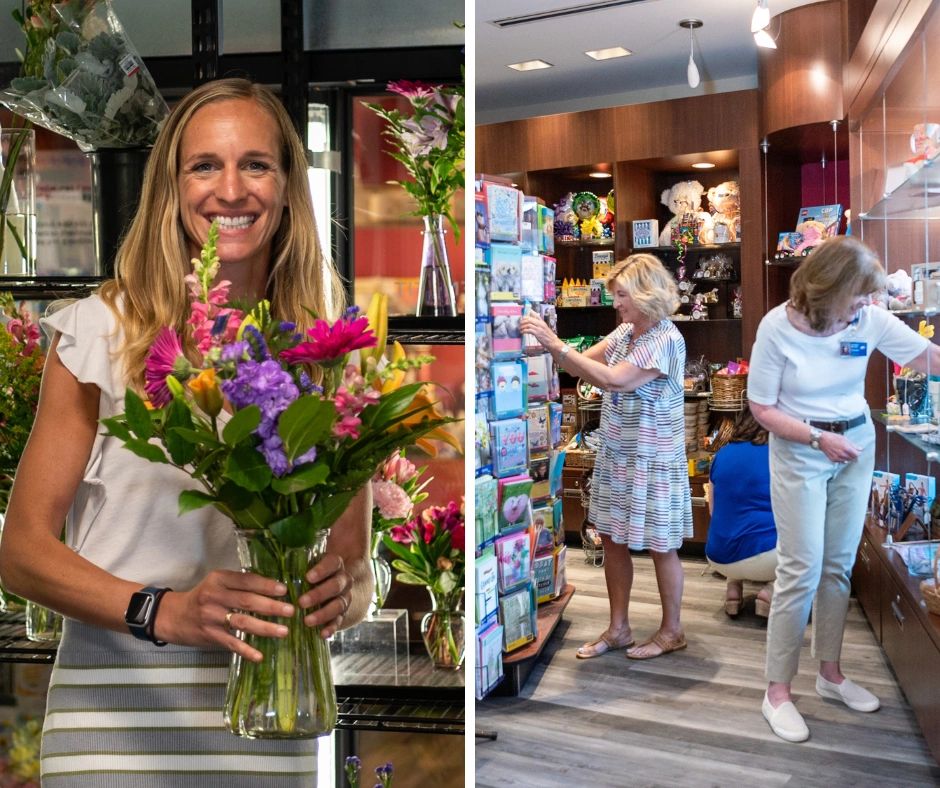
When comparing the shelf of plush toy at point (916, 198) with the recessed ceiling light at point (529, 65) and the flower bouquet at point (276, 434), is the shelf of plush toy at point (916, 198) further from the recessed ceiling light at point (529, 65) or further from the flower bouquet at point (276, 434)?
the recessed ceiling light at point (529, 65)

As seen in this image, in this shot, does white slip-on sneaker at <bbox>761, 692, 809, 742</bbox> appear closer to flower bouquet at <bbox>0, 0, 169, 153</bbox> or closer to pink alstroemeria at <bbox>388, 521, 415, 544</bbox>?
pink alstroemeria at <bbox>388, 521, 415, 544</bbox>

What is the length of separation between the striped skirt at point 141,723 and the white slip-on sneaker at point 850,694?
2.92 metres

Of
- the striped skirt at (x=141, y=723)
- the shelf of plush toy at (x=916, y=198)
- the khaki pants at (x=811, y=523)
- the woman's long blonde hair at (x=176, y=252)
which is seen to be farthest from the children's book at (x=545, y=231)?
the striped skirt at (x=141, y=723)

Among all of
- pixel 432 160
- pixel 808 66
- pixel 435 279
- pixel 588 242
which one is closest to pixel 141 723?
pixel 435 279

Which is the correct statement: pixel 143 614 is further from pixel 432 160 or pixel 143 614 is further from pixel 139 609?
pixel 432 160

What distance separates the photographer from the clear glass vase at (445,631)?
1.95m

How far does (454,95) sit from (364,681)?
107cm

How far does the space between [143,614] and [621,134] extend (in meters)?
6.17

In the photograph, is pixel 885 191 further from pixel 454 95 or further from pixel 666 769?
pixel 454 95

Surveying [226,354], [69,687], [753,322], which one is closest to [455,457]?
[69,687]

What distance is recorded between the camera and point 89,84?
1.84 m

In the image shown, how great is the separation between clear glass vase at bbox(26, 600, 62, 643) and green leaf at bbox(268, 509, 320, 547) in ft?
3.20

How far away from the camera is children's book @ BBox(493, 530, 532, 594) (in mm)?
3879

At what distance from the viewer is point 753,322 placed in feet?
21.2
